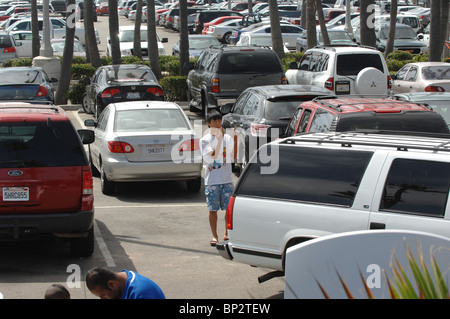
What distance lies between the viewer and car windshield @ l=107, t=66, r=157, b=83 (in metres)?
19.7

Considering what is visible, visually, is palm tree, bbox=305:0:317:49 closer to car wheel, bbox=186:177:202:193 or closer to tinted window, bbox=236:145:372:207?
car wheel, bbox=186:177:202:193

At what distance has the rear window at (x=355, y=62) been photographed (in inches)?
766

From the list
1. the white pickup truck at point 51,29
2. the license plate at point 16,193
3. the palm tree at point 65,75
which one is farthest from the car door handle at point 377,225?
the white pickup truck at point 51,29

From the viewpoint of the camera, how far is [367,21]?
80.1ft

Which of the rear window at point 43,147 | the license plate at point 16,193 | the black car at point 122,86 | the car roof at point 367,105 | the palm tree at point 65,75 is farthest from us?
the palm tree at point 65,75

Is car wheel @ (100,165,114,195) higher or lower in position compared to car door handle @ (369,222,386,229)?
lower

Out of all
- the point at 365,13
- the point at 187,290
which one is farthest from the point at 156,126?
the point at 365,13

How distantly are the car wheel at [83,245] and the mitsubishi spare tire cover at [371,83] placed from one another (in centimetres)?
906

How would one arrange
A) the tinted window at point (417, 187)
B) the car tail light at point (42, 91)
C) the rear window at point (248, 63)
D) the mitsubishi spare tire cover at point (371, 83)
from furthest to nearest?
the rear window at point (248, 63) → the car tail light at point (42, 91) → the mitsubishi spare tire cover at point (371, 83) → the tinted window at point (417, 187)

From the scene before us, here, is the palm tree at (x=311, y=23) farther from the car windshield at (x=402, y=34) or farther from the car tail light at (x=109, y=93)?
the car tail light at (x=109, y=93)

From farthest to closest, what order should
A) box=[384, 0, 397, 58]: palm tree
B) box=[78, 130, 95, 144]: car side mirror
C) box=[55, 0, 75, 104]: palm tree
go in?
box=[384, 0, 397, 58]: palm tree → box=[55, 0, 75, 104]: palm tree → box=[78, 130, 95, 144]: car side mirror

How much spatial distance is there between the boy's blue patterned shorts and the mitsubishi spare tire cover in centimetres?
761

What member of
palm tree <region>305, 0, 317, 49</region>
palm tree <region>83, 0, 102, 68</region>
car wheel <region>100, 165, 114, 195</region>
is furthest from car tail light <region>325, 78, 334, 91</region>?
palm tree <region>83, 0, 102, 68</region>

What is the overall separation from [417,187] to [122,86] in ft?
42.8
